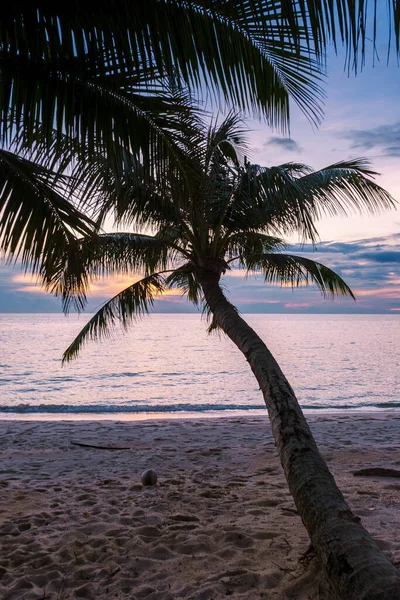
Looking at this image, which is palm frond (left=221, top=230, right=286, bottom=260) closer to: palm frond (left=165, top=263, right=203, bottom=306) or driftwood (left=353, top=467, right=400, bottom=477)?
palm frond (left=165, top=263, right=203, bottom=306)

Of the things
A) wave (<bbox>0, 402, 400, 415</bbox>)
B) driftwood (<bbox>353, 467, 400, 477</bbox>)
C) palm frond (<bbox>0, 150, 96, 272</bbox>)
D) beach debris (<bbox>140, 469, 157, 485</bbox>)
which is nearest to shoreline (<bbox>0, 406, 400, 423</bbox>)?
wave (<bbox>0, 402, 400, 415</bbox>)

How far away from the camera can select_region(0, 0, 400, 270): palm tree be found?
2900mm

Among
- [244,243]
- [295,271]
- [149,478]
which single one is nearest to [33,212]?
[149,478]

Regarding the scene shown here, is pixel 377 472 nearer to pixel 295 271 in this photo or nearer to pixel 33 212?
pixel 295 271

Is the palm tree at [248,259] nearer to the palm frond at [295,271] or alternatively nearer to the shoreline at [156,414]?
the palm frond at [295,271]

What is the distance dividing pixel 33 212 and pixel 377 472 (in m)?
5.08

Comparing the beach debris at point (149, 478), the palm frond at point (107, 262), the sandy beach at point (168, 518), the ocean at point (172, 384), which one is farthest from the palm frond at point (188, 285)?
the beach debris at point (149, 478)

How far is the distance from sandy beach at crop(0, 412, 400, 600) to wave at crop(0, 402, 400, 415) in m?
7.51

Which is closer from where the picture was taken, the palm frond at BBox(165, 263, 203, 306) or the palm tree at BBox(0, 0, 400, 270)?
the palm tree at BBox(0, 0, 400, 270)

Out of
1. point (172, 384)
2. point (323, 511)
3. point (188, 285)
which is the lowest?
point (172, 384)

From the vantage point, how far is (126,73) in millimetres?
3549

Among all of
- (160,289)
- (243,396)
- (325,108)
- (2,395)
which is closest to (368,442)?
(160,289)

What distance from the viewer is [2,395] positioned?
2058 centimetres

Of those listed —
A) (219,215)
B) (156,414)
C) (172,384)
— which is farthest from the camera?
(172,384)
